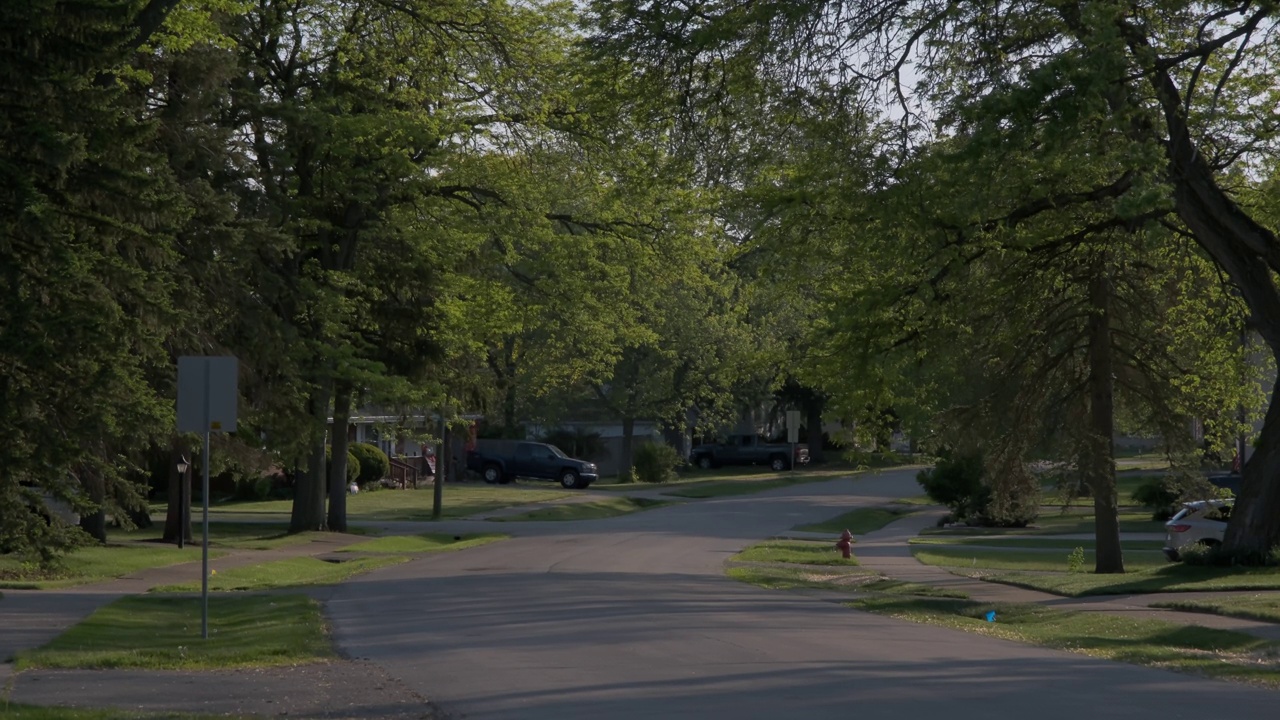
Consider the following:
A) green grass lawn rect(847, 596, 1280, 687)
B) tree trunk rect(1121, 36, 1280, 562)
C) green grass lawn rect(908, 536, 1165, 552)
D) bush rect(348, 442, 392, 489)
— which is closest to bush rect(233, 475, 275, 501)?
bush rect(348, 442, 392, 489)

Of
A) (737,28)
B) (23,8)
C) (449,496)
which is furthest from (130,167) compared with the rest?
(449,496)

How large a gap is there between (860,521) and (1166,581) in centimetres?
2411

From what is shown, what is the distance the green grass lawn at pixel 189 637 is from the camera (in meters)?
12.6

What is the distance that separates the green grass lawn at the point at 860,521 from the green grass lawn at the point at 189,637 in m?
23.3

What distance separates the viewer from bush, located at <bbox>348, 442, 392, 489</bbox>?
53.9m

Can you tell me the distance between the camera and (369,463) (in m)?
54.4

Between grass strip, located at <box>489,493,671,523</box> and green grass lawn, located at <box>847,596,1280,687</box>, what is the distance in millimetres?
24256

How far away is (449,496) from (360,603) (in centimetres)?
3257

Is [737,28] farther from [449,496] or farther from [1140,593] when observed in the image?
[449,496]

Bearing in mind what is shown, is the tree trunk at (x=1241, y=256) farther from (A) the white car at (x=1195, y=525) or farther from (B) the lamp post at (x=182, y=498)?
(B) the lamp post at (x=182, y=498)

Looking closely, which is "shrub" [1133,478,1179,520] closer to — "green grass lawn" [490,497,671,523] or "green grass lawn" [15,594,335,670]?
"green grass lawn" [490,497,671,523]

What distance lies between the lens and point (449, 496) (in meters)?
51.0

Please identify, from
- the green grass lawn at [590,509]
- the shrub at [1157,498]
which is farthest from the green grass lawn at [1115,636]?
the green grass lawn at [590,509]

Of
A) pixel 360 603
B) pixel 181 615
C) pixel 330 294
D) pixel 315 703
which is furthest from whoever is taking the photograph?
pixel 330 294
